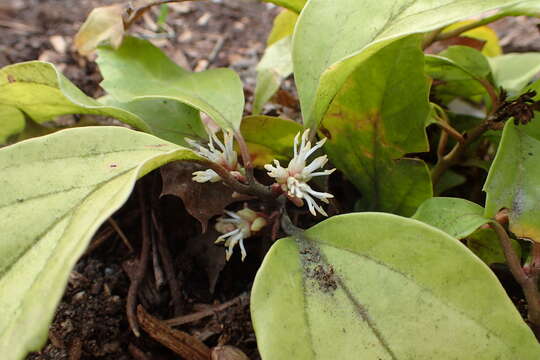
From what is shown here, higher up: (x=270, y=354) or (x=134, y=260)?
(x=270, y=354)

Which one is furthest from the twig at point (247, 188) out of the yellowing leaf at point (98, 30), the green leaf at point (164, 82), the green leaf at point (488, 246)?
the yellowing leaf at point (98, 30)

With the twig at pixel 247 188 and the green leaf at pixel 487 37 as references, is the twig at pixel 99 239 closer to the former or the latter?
the twig at pixel 247 188

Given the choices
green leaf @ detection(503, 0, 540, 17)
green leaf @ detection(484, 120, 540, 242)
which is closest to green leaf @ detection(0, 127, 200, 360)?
green leaf @ detection(484, 120, 540, 242)

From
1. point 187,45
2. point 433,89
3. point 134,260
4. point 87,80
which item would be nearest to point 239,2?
point 187,45

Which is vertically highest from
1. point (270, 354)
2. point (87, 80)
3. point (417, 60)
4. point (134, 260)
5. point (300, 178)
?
point (417, 60)

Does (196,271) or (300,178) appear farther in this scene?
(196,271)

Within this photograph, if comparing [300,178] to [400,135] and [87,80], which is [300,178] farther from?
A: [87,80]

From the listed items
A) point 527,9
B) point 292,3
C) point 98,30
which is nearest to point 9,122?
point 98,30
